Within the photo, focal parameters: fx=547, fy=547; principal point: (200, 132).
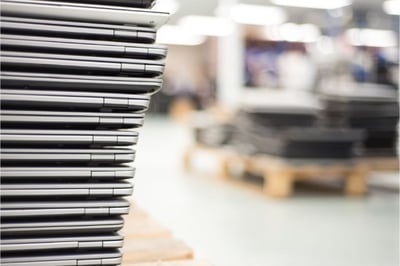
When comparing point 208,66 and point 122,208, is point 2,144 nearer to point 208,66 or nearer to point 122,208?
point 122,208

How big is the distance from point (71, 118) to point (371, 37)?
19973 millimetres

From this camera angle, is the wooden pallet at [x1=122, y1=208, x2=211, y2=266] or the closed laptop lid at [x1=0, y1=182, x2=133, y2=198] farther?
the wooden pallet at [x1=122, y1=208, x2=211, y2=266]

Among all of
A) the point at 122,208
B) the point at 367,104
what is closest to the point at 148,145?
the point at 367,104

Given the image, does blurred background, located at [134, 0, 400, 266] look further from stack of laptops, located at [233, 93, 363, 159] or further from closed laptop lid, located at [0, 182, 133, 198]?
closed laptop lid, located at [0, 182, 133, 198]

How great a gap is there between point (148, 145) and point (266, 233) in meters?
5.51

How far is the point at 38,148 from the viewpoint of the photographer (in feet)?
4.17

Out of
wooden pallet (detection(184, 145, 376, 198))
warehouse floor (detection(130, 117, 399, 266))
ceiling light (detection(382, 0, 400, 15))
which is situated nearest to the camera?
warehouse floor (detection(130, 117, 399, 266))

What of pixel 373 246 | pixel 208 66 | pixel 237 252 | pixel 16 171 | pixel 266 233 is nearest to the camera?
pixel 16 171

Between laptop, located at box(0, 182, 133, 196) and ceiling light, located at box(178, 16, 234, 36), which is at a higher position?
ceiling light, located at box(178, 16, 234, 36)

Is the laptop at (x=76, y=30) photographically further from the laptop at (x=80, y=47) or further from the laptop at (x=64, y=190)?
the laptop at (x=64, y=190)

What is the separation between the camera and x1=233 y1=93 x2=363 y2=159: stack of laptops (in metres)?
4.46

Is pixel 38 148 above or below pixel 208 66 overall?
below

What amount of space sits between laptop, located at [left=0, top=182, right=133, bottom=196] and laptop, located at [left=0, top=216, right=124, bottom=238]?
0.06 m

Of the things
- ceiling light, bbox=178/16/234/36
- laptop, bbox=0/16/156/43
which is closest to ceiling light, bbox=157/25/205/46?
ceiling light, bbox=178/16/234/36
